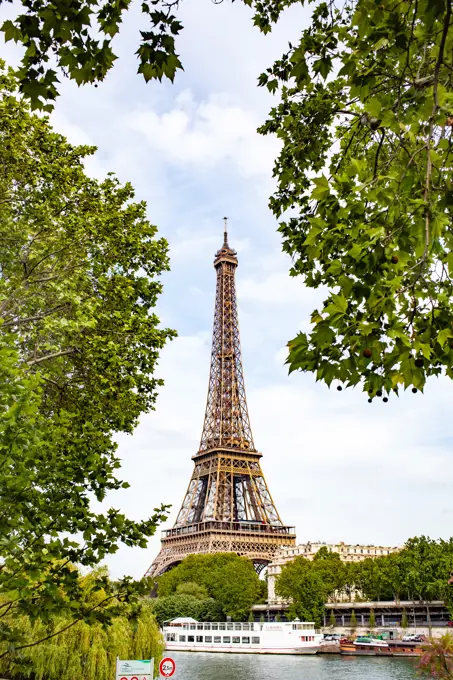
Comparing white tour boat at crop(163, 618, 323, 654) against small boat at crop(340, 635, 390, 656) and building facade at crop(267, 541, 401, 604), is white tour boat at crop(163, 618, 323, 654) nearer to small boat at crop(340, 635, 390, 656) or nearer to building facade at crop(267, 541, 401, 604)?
small boat at crop(340, 635, 390, 656)

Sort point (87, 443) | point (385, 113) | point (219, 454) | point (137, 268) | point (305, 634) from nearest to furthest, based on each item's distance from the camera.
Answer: point (385, 113), point (87, 443), point (137, 268), point (305, 634), point (219, 454)

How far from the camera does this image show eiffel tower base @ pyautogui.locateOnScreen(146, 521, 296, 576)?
84294mm

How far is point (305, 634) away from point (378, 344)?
66.0m

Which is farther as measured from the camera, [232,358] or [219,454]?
[232,358]

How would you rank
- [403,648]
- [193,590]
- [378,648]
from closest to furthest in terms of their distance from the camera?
[403,648] → [378,648] → [193,590]

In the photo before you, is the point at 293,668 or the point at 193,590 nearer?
the point at 293,668

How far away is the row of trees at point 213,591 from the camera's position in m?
76.6

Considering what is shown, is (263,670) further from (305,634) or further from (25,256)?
(25,256)

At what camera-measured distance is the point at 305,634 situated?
62.3m

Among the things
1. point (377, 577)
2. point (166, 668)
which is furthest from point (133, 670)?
point (377, 577)

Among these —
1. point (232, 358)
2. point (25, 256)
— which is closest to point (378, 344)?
point (25, 256)

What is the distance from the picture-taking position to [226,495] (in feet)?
286

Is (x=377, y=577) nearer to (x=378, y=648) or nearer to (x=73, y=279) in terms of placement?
(x=378, y=648)

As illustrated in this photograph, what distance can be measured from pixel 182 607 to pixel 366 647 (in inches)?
1046
